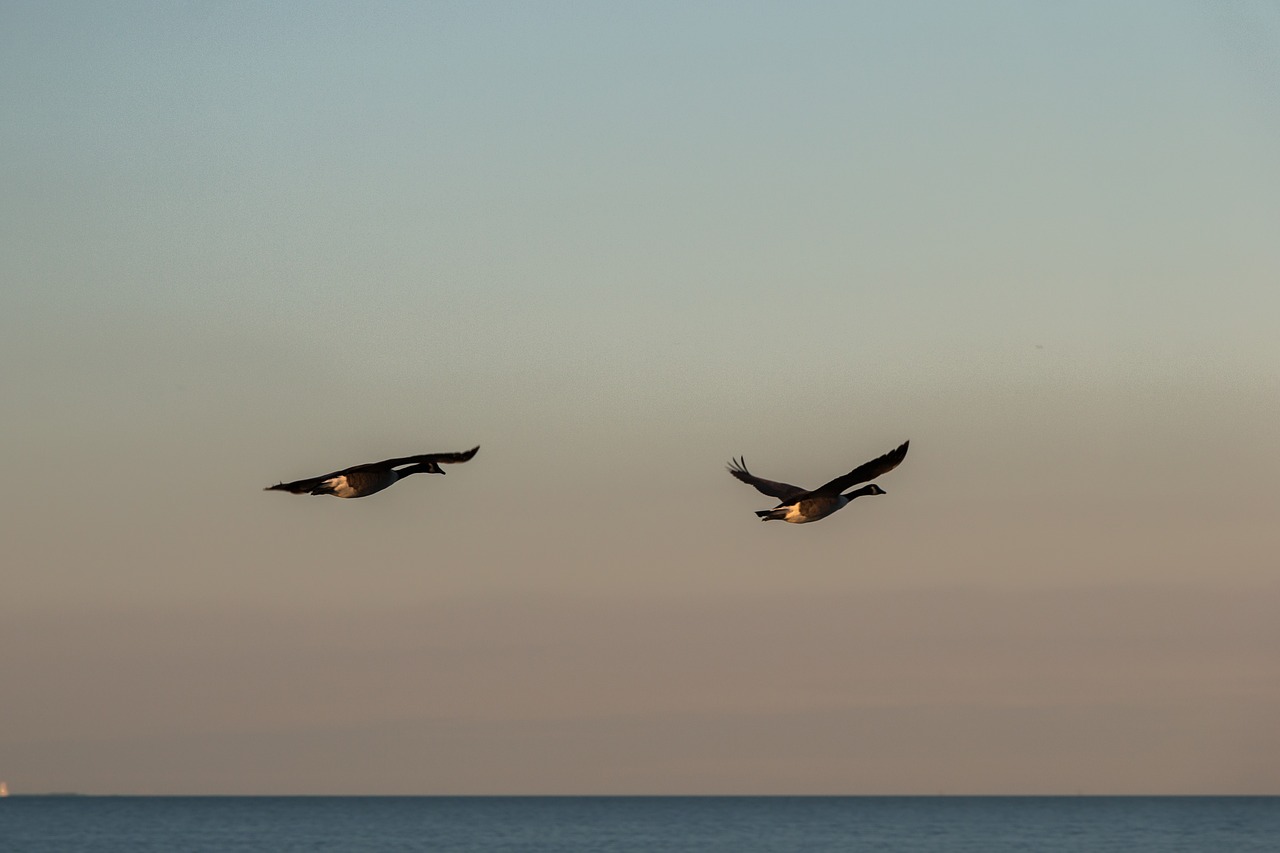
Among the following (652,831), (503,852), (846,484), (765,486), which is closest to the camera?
(846,484)

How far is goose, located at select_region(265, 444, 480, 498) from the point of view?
3859 cm

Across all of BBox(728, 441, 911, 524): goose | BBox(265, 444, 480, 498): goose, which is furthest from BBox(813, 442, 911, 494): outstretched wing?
BBox(265, 444, 480, 498): goose

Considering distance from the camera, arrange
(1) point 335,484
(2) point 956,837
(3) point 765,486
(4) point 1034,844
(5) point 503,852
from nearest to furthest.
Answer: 1. (1) point 335,484
2. (3) point 765,486
3. (5) point 503,852
4. (4) point 1034,844
5. (2) point 956,837

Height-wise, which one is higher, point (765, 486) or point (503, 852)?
point (765, 486)

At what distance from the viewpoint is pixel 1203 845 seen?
15688 centimetres

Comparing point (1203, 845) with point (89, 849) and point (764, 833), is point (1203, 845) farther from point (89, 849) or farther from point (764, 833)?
point (89, 849)

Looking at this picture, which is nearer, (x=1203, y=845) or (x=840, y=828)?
(x=1203, y=845)

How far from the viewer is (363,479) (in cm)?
3959

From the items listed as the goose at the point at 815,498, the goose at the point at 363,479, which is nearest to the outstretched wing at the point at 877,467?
the goose at the point at 815,498

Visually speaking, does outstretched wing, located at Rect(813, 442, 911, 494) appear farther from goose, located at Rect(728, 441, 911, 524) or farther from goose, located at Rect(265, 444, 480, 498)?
goose, located at Rect(265, 444, 480, 498)

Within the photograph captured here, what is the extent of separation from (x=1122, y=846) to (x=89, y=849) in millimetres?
82561

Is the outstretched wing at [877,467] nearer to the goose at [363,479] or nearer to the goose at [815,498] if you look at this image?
the goose at [815,498]

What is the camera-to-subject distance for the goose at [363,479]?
127 feet

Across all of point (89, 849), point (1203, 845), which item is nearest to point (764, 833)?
point (1203, 845)
